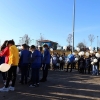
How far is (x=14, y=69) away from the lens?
8.48 m

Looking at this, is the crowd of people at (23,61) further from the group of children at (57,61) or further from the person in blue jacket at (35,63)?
the group of children at (57,61)

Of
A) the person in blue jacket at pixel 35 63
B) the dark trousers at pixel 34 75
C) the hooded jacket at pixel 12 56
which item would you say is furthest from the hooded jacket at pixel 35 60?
the hooded jacket at pixel 12 56

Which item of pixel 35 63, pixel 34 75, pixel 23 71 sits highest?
pixel 35 63

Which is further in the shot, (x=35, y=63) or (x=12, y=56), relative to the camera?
(x=35, y=63)

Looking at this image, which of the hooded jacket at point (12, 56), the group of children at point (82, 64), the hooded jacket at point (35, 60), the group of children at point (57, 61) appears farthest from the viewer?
the group of children at point (57, 61)

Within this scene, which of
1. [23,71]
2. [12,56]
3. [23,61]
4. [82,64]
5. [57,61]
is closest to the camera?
[12,56]

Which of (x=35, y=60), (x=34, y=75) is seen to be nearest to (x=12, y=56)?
(x=35, y=60)

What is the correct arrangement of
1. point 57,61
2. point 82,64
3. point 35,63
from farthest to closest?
point 57,61, point 82,64, point 35,63

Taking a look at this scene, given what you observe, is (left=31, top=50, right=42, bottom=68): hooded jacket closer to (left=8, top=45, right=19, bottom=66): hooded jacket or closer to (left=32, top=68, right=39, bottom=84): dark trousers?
(left=32, top=68, right=39, bottom=84): dark trousers

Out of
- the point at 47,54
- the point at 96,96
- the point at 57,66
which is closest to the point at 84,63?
the point at 57,66

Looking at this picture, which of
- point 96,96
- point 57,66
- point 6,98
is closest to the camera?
point 6,98

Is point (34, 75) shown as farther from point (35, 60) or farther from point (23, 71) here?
point (23, 71)

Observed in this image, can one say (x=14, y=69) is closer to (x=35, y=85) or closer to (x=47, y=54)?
(x=35, y=85)

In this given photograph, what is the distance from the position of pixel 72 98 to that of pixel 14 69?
2.52 meters
